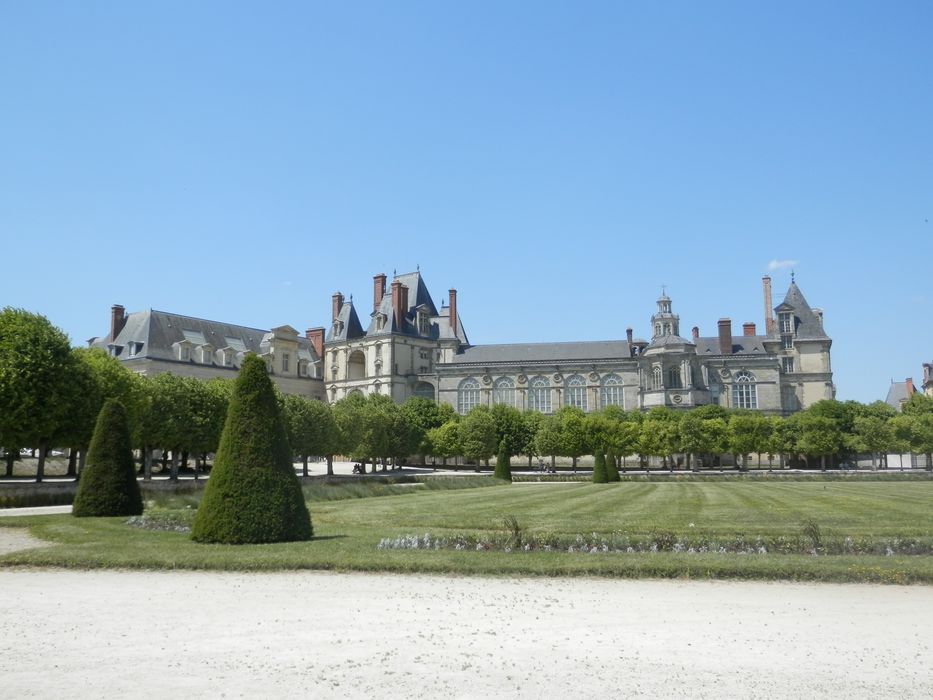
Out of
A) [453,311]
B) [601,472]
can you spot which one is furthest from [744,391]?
[601,472]

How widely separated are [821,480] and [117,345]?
2043 inches

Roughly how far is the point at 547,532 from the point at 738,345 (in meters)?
66.0

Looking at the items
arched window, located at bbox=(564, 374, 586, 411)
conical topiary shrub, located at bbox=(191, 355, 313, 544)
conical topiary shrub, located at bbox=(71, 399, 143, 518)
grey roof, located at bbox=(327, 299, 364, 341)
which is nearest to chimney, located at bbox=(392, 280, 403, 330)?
grey roof, located at bbox=(327, 299, 364, 341)

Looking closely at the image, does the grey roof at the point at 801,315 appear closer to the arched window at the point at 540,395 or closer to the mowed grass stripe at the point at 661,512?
the arched window at the point at 540,395

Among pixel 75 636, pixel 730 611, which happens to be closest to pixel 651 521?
pixel 730 611

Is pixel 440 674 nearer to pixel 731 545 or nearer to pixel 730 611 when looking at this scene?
pixel 730 611

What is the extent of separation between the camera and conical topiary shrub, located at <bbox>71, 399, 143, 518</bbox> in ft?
61.5

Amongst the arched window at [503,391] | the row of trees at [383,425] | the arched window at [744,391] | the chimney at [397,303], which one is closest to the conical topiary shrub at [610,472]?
the row of trees at [383,425]

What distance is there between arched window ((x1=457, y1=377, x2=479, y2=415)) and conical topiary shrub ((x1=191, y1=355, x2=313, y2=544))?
62.6 m

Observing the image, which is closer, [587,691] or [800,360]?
[587,691]

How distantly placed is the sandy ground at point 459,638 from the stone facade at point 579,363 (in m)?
61.6

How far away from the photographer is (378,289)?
3155 inches

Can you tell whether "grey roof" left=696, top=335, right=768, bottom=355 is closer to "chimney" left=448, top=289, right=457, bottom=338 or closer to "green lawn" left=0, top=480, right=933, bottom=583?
"chimney" left=448, top=289, right=457, bottom=338

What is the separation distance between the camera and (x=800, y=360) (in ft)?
251
